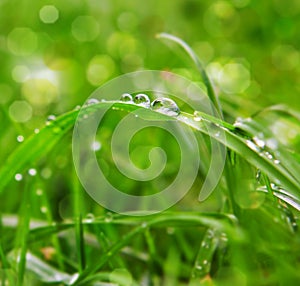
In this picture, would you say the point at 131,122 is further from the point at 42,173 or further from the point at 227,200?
the point at 227,200

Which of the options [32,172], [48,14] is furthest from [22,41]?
[32,172]

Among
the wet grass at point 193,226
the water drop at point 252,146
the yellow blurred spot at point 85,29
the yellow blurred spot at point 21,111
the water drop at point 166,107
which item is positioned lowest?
the wet grass at point 193,226

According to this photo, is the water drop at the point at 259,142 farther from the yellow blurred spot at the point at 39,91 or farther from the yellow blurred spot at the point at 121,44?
the yellow blurred spot at the point at 121,44

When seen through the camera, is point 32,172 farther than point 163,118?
Yes

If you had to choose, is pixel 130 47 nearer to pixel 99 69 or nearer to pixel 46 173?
pixel 99 69

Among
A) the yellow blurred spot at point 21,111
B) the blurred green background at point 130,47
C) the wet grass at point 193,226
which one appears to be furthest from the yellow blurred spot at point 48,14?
the wet grass at point 193,226

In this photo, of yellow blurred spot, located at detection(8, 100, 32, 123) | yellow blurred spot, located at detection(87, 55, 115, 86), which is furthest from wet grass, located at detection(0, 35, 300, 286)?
yellow blurred spot, located at detection(87, 55, 115, 86)

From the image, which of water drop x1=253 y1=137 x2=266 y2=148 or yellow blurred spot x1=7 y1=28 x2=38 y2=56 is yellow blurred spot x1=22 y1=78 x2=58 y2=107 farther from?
water drop x1=253 y1=137 x2=266 y2=148
